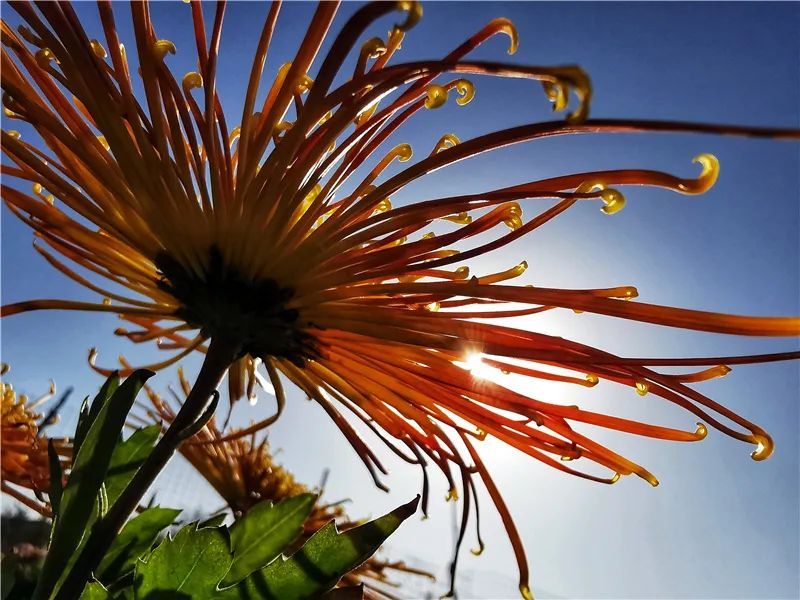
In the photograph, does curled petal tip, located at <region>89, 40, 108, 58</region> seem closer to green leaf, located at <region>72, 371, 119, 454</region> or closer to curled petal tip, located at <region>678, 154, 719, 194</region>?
green leaf, located at <region>72, 371, 119, 454</region>

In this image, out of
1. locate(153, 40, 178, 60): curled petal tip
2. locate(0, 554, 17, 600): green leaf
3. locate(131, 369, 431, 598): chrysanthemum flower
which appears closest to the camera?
locate(153, 40, 178, 60): curled petal tip

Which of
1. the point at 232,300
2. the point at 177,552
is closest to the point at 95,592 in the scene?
the point at 177,552

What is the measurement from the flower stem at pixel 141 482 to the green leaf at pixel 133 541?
13cm

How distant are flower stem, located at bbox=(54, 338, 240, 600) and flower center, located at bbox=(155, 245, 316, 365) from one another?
1.9 inches

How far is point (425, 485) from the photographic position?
2.15ft

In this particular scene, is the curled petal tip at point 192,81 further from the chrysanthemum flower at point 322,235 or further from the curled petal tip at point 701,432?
the curled petal tip at point 701,432

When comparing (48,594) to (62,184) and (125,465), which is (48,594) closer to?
(125,465)

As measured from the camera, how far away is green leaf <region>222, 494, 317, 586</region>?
22.4 inches

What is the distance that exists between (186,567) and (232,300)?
253mm

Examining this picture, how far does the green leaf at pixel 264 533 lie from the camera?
0.57 m

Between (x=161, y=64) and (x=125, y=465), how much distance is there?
0.40 meters

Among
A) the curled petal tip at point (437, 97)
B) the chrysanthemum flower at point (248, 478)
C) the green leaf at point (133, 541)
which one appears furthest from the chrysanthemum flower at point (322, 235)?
the chrysanthemum flower at point (248, 478)

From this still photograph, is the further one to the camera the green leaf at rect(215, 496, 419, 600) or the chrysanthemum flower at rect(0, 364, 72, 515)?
the chrysanthemum flower at rect(0, 364, 72, 515)

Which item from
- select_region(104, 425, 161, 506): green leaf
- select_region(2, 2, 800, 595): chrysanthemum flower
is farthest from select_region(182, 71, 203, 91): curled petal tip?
select_region(104, 425, 161, 506): green leaf
